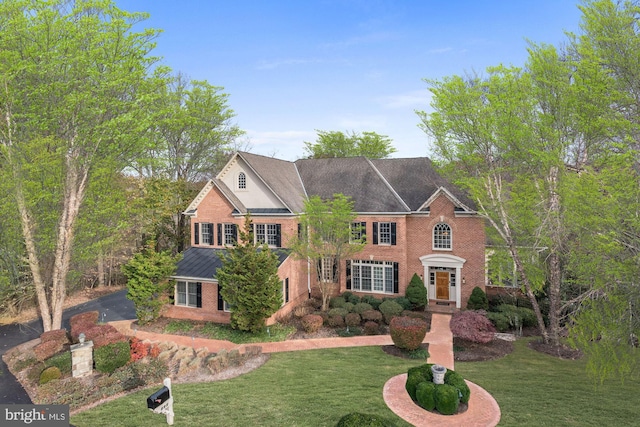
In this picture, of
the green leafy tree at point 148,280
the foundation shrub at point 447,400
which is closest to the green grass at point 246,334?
the green leafy tree at point 148,280

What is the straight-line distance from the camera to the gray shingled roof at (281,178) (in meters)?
25.2

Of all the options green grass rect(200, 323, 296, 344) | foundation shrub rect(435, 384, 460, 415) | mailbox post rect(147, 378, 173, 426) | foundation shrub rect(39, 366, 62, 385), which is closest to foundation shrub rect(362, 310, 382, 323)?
green grass rect(200, 323, 296, 344)

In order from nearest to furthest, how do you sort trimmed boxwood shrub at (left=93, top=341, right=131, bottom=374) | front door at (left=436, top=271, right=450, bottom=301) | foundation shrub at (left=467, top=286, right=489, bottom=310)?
trimmed boxwood shrub at (left=93, top=341, right=131, bottom=374)
foundation shrub at (left=467, top=286, right=489, bottom=310)
front door at (left=436, top=271, right=450, bottom=301)

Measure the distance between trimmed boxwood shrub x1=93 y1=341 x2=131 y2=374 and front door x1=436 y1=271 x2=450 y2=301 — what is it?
63.1 ft

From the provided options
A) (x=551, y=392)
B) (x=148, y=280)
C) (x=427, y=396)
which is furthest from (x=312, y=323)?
(x=551, y=392)

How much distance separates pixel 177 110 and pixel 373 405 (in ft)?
108

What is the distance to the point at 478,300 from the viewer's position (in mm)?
22562

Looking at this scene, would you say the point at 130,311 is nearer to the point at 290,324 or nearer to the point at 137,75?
the point at 290,324

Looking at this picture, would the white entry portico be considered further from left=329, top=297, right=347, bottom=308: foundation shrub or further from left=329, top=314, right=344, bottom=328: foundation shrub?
left=329, top=314, right=344, bottom=328: foundation shrub

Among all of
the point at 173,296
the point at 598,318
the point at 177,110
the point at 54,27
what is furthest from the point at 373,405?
the point at 177,110

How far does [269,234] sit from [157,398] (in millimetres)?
16446

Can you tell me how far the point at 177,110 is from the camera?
35.3 m

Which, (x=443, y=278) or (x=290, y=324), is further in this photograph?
(x=443, y=278)

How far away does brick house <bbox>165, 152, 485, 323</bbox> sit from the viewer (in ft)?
77.3
